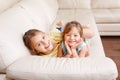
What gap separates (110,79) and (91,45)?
2.72 feet

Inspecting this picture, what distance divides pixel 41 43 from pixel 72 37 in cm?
26

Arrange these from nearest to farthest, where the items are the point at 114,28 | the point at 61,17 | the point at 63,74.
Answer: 1. the point at 63,74
2. the point at 61,17
3. the point at 114,28

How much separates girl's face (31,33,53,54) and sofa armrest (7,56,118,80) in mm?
264

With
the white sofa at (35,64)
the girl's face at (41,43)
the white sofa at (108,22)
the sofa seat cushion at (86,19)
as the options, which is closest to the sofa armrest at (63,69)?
the white sofa at (35,64)

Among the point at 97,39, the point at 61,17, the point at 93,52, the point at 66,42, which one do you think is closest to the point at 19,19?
the point at 66,42

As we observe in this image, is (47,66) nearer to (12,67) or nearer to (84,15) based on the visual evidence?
(12,67)

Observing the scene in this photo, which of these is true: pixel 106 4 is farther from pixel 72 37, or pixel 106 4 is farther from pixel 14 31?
pixel 14 31

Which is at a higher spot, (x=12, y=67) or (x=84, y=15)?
(x=84, y=15)

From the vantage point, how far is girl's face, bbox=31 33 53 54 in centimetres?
143

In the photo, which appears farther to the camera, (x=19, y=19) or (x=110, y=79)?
(x=19, y=19)

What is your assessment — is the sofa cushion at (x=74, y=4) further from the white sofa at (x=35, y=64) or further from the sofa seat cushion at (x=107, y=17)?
the white sofa at (x=35, y=64)

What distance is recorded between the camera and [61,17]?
2961 millimetres

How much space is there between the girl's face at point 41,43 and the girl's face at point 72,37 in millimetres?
166

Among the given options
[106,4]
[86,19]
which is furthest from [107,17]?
[86,19]
